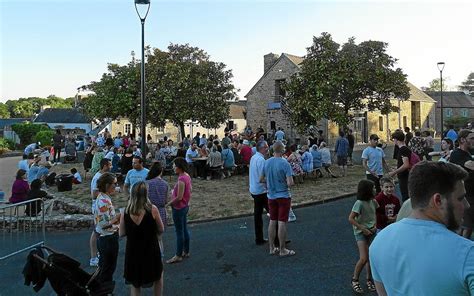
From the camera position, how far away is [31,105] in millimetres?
106625

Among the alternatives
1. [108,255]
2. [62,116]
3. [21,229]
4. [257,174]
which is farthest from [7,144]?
[108,255]

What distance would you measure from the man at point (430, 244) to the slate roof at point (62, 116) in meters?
65.6

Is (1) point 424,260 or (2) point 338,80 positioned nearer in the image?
(1) point 424,260

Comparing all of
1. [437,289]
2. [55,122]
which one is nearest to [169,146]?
[437,289]

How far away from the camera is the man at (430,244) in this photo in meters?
1.60

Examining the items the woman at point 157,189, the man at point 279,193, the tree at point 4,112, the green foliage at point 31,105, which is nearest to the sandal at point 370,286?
the man at point 279,193

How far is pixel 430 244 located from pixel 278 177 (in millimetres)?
4934

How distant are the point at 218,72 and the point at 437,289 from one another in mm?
26253

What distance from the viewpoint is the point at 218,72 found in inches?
1069

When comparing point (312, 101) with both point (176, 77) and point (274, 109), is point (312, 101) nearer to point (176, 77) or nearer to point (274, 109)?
point (176, 77)

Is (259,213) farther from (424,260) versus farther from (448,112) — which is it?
(448,112)

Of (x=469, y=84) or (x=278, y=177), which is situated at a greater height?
(x=469, y=84)

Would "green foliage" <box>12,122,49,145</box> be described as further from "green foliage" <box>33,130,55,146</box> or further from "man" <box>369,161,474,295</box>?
"man" <box>369,161,474,295</box>

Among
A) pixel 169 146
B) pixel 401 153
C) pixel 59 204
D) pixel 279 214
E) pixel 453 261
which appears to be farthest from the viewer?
pixel 169 146
